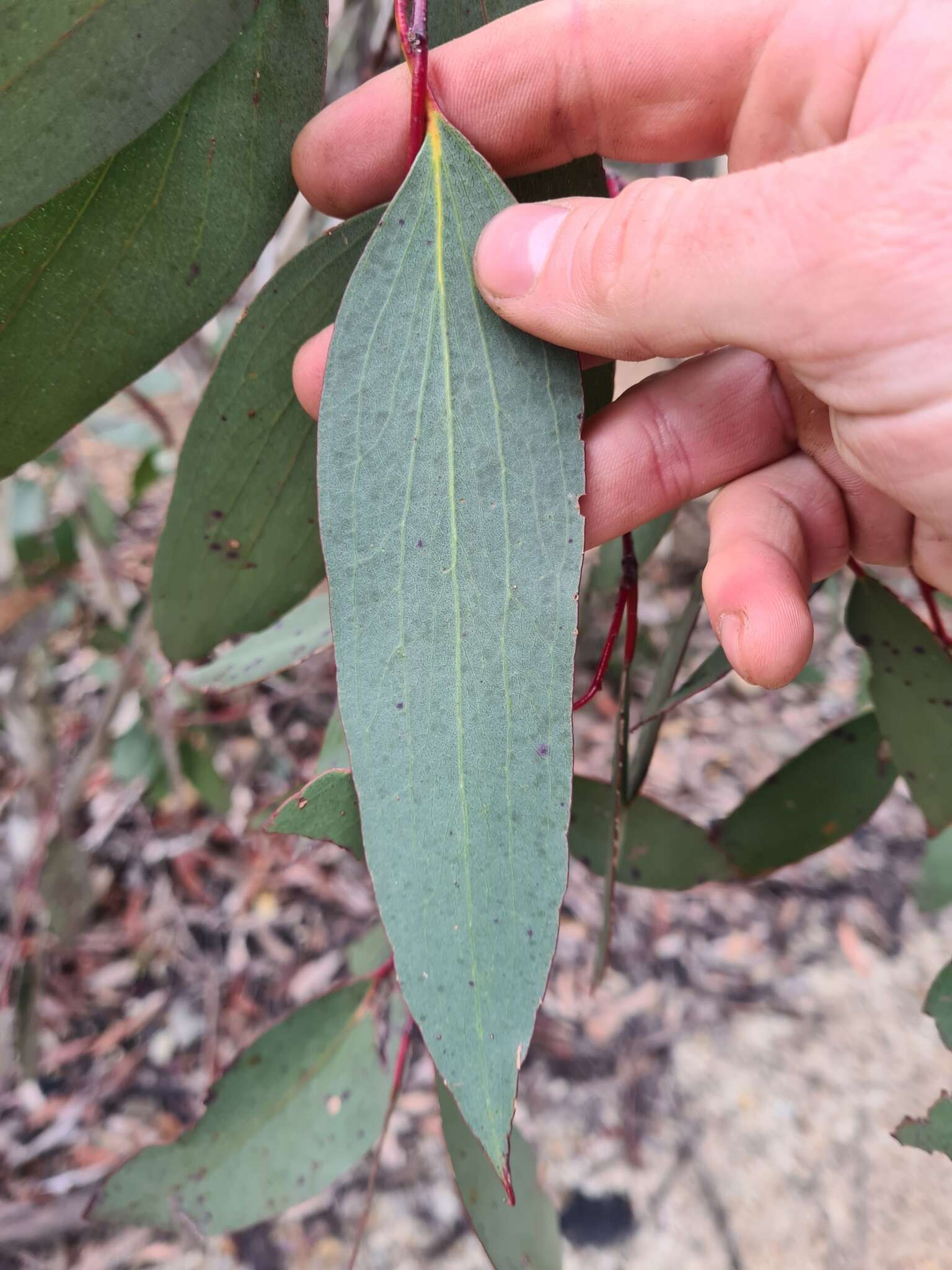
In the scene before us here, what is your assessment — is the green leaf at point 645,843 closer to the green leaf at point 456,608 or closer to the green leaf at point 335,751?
the green leaf at point 335,751

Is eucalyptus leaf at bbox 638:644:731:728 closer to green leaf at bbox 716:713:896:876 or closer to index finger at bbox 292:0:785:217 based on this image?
green leaf at bbox 716:713:896:876

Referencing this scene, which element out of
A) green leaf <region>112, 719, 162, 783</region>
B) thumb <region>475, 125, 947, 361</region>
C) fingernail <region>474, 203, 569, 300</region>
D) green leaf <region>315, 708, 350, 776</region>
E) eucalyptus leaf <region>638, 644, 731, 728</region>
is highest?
fingernail <region>474, 203, 569, 300</region>

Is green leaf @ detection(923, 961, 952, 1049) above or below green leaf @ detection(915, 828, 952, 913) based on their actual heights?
above

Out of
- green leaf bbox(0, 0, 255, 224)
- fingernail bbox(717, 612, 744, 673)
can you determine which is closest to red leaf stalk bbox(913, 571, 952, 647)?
fingernail bbox(717, 612, 744, 673)

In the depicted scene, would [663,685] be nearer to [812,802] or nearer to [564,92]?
[812,802]

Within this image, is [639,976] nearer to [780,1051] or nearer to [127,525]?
[780,1051]

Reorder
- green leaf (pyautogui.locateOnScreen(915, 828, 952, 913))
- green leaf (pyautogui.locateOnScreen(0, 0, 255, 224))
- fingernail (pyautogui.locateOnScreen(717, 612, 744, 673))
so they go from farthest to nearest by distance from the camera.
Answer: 1. green leaf (pyautogui.locateOnScreen(915, 828, 952, 913))
2. fingernail (pyautogui.locateOnScreen(717, 612, 744, 673))
3. green leaf (pyautogui.locateOnScreen(0, 0, 255, 224))
